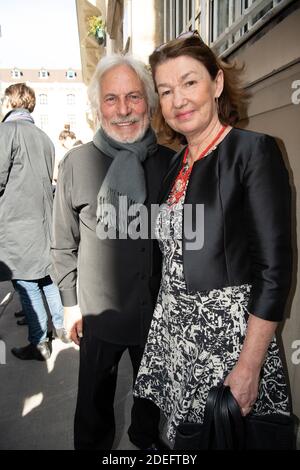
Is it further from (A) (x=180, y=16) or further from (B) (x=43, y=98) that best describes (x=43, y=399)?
(B) (x=43, y=98)

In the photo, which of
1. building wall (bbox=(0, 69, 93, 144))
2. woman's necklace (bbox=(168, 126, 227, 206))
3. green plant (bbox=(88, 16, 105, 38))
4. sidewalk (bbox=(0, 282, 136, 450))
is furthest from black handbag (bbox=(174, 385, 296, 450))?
building wall (bbox=(0, 69, 93, 144))

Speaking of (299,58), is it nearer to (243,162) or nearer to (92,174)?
(243,162)

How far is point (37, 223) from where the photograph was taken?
2.89m

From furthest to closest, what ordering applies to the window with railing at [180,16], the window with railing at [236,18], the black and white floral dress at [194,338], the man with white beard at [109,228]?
the window with railing at [180,16] < the window with railing at [236,18] < the man with white beard at [109,228] < the black and white floral dress at [194,338]

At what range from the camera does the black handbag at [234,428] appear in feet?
3.63

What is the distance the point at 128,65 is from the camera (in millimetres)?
1646

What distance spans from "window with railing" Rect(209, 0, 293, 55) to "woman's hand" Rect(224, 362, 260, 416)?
1519mm

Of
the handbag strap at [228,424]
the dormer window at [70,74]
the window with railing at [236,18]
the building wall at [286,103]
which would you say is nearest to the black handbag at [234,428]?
the handbag strap at [228,424]

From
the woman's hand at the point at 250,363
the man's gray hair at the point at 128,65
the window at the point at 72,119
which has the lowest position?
the woman's hand at the point at 250,363

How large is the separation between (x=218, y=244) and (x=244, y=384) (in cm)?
49

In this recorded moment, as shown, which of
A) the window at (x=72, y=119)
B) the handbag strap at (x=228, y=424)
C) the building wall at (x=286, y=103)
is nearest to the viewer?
the handbag strap at (x=228, y=424)

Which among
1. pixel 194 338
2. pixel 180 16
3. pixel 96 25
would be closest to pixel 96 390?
pixel 194 338

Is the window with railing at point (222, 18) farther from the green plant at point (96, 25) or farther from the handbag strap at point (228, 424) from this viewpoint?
the green plant at point (96, 25)
